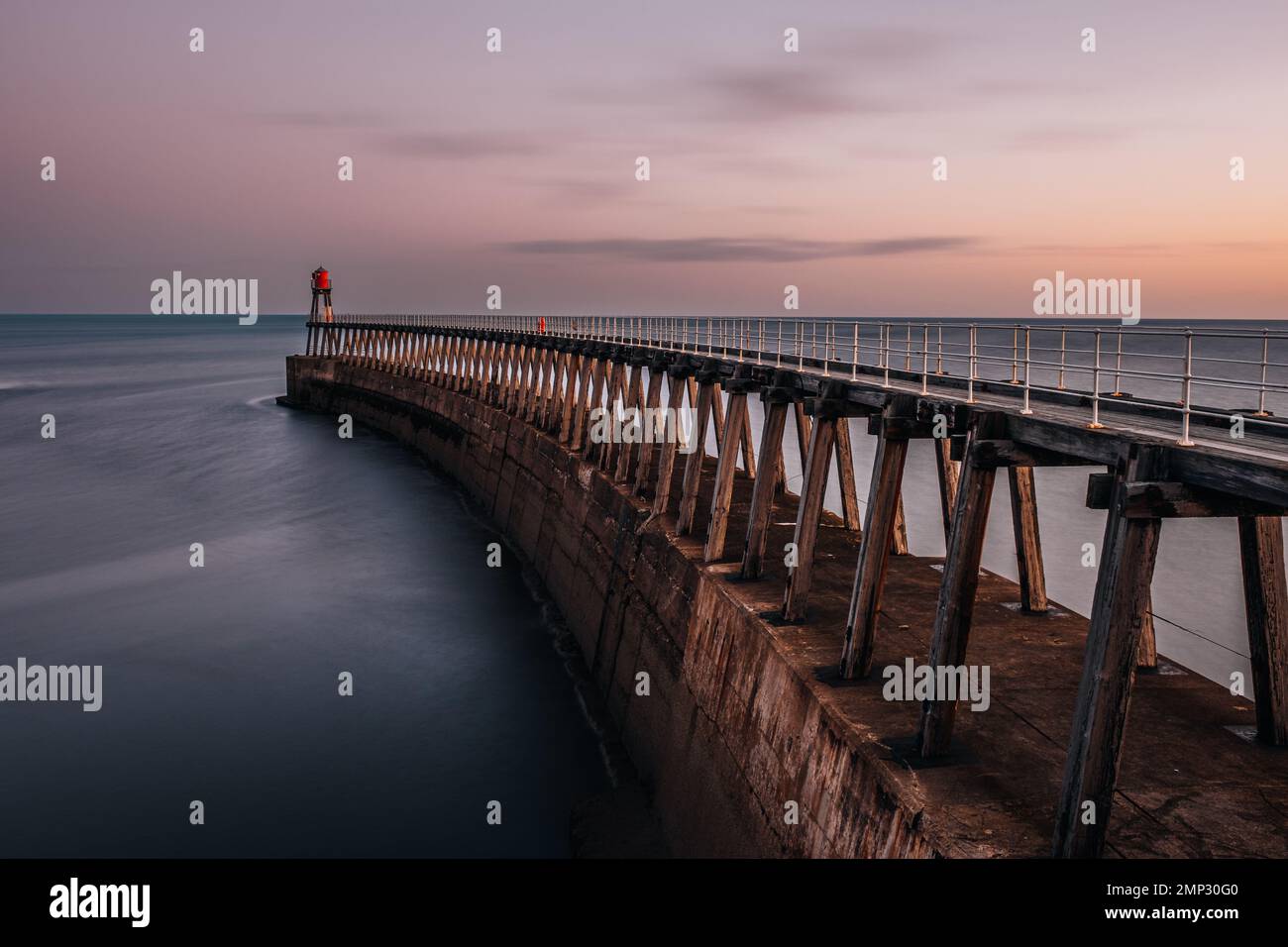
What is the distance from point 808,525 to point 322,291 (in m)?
73.5

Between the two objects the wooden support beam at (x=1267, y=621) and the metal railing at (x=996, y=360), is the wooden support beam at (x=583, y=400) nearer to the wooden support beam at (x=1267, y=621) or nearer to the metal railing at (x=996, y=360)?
the metal railing at (x=996, y=360)

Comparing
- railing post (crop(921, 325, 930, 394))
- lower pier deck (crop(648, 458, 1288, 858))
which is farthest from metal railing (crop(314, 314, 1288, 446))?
lower pier deck (crop(648, 458, 1288, 858))

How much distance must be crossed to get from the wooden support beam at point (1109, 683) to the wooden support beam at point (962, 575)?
1819 mm

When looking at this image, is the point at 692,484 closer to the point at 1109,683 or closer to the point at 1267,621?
the point at 1267,621

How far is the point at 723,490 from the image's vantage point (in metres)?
15.5

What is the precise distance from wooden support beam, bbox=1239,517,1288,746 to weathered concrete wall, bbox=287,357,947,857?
346 centimetres

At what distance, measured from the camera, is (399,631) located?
21734 mm

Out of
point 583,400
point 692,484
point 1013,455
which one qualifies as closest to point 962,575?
point 1013,455

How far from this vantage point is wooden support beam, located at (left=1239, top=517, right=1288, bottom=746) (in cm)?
879

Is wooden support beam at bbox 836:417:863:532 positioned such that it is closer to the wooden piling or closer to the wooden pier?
the wooden pier

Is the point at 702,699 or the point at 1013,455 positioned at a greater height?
the point at 1013,455

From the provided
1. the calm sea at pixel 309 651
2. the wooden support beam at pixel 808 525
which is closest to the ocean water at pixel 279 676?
the calm sea at pixel 309 651
